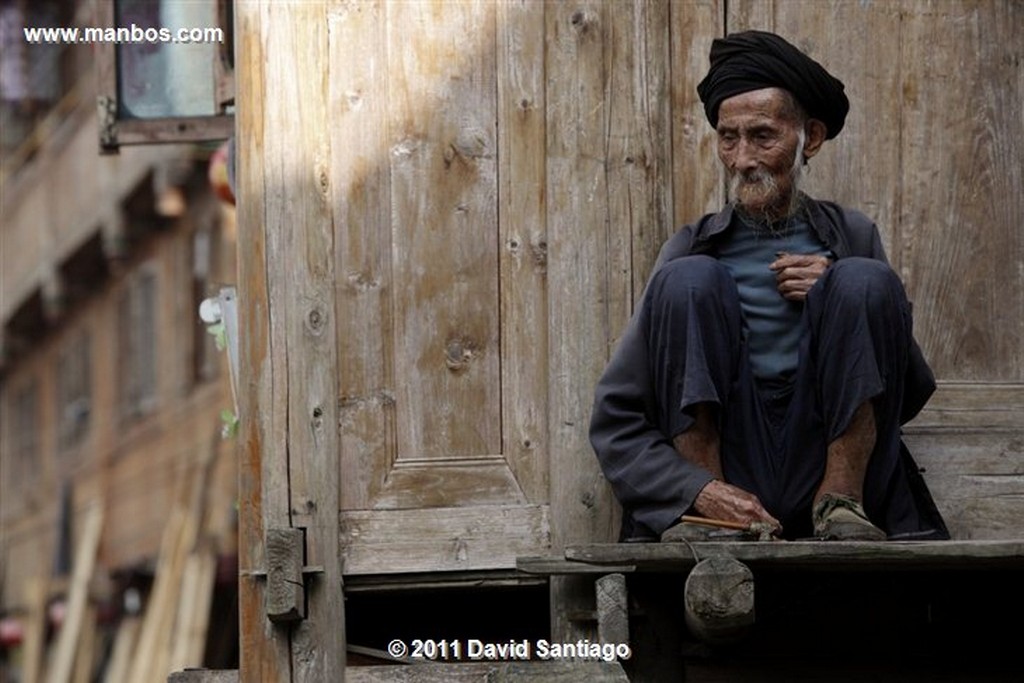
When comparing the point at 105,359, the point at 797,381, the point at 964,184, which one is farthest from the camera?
the point at 105,359

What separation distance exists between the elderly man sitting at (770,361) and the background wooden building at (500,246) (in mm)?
392

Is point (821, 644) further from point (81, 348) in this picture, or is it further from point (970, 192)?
point (81, 348)

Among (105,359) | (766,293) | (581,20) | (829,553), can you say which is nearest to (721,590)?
(829,553)

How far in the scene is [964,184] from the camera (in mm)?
8398

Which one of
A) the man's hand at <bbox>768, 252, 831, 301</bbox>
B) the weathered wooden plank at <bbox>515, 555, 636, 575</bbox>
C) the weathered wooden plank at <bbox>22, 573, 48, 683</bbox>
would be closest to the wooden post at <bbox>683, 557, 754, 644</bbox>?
the weathered wooden plank at <bbox>515, 555, 636, 575</bbox>

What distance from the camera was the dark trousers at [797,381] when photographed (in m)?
7.57

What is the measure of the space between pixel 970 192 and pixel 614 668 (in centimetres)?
184

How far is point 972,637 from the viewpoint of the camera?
310 inches

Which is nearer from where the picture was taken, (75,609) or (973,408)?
(973,408)

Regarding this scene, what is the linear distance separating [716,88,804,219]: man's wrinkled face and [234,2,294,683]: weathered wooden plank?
4.28 ft

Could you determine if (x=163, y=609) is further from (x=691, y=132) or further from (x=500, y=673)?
(x=500, y=673)

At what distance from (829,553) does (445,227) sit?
1789 mm

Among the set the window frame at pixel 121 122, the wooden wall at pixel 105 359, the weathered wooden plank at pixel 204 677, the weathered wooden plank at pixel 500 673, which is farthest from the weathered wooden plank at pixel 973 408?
the wooden wall at pixel 105 359

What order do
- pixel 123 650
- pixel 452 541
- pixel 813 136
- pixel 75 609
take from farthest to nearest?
1. pixel 75 609
2. pixel 123 650
3. pixel 452 541
4. pixel 813 136
